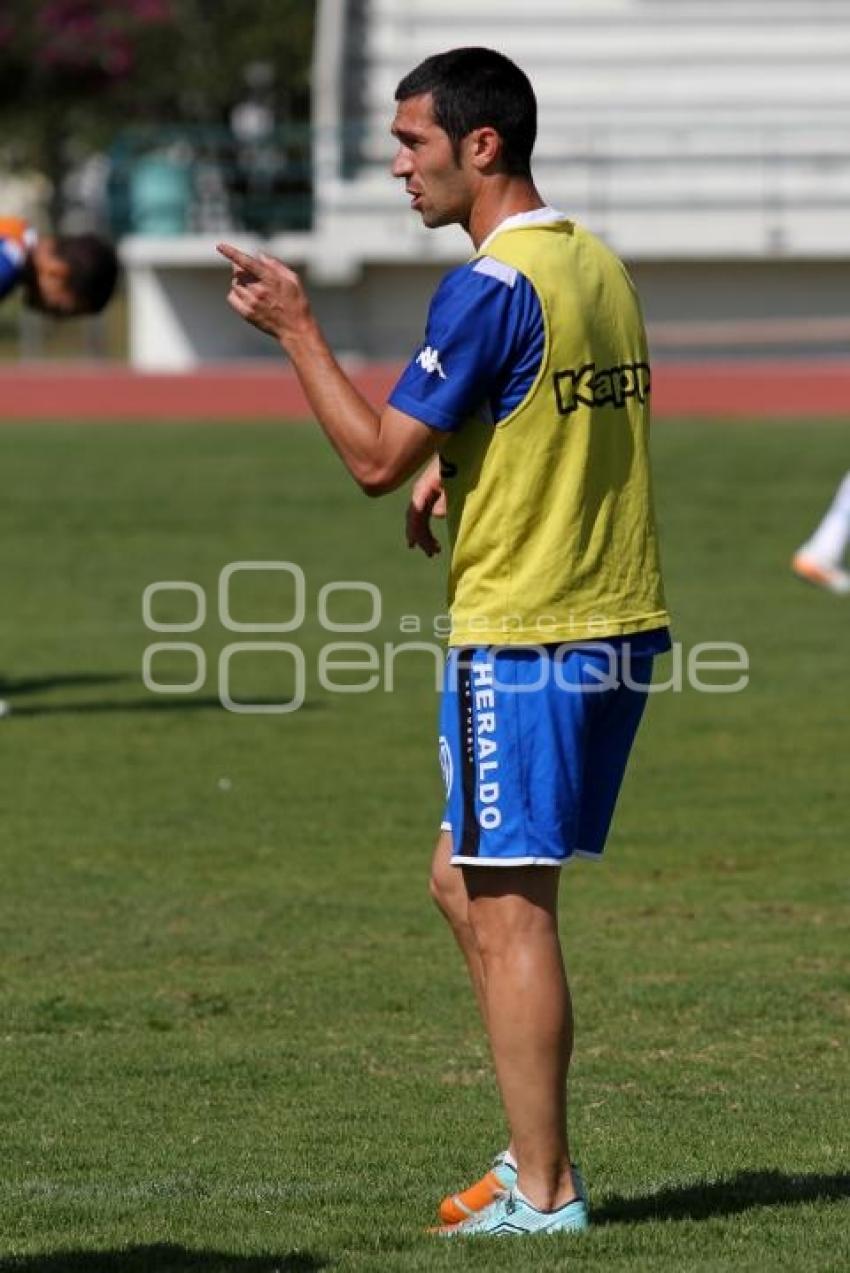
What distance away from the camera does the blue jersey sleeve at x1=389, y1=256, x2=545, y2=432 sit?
14.1 feet

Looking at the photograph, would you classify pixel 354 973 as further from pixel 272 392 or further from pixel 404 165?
pixel 272 392

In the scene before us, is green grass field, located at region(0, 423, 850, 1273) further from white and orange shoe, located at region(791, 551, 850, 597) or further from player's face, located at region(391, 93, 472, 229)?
player's face, located at region(391, 93, 472, 229)

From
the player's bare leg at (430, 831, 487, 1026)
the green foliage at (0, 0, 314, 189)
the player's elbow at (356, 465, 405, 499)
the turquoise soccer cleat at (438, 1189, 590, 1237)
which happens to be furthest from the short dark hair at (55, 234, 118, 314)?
the green foliage at (0, 0, 314, 189)

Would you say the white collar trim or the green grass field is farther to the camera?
the green grass field

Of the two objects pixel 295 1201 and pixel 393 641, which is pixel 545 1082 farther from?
pixel 393 641

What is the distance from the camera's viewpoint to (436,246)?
92.8ft

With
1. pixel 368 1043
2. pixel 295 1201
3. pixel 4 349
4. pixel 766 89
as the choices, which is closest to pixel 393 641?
pixel 368 1043

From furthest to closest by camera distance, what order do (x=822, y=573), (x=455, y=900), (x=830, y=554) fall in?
1. (x=822, y=573)
2. (x=830, y=554)
3. (x=455, y=900)

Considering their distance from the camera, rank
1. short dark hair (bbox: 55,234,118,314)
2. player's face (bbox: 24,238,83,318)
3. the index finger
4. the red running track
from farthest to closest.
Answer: the red running track → player's face (bbox: 24,238,83,318) → short dark hair (bbox: 55,234,118,314) → the index finger

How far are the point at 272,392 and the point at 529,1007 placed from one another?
883 inches

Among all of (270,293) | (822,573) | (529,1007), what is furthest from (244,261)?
(822,573)

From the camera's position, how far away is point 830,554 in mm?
15023

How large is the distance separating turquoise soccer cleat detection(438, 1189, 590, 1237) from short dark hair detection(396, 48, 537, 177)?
1.85m

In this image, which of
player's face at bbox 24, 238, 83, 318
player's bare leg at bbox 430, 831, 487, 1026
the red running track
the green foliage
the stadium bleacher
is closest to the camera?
player's bare leg at bbox 430, 831, 487, 1026
